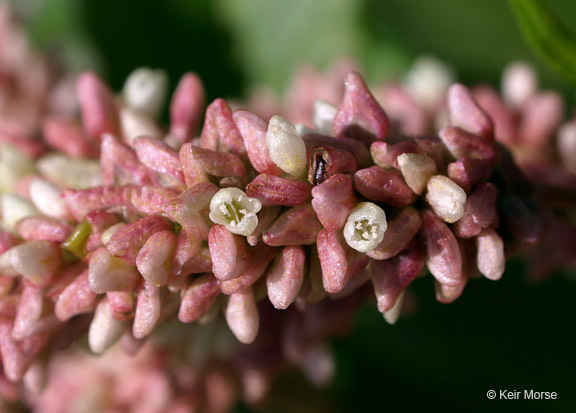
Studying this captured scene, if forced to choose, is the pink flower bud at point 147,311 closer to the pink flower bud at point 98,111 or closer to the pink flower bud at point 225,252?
the pink flower bud at point 225,252

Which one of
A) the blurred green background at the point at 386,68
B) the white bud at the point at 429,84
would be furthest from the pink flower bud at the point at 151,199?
the blurred green background at the point at 386,68

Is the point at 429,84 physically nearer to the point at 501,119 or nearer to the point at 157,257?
the point at 501,119

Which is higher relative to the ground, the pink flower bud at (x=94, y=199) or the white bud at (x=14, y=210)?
the pink flower bud at (x=94, y=199)

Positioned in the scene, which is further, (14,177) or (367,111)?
(14,177)

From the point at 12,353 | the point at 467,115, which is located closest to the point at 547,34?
the point at 467,115

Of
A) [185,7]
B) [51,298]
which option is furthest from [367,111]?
[185,7]

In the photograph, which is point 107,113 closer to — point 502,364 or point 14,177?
point 14,177

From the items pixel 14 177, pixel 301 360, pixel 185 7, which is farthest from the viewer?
pixel 185 7
